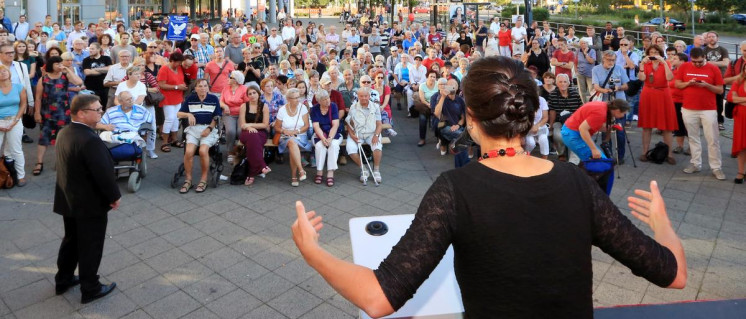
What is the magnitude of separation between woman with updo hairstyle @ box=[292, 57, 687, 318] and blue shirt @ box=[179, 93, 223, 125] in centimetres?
687

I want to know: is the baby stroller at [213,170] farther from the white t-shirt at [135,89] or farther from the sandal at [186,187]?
the white t-shirt at [135,89]

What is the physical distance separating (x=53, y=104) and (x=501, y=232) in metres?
8.69

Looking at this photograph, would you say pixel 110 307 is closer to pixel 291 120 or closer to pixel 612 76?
pixel 291 120

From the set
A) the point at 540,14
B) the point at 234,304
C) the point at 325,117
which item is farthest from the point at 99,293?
the point at 540,14

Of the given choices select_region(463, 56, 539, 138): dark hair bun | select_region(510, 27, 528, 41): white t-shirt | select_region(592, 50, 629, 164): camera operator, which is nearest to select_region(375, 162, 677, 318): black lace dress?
select_region(463, 56, 539, 138): dark hair bun

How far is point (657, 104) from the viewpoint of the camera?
886 centimetres

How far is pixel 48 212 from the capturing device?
21.9 ft

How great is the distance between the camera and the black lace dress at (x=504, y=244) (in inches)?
59.0

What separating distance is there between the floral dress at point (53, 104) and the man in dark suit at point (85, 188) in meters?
4.66

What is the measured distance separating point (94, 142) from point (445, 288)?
3.17 m

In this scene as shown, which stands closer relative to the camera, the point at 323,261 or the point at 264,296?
the point at 323,261

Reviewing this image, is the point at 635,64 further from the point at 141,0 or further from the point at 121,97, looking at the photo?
the point at 141,0

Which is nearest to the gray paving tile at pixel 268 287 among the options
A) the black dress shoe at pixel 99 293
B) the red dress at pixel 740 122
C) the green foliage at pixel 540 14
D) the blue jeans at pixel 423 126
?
the black dress shoe at pixel 99 293

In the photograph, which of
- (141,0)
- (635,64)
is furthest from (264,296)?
(141,0)
